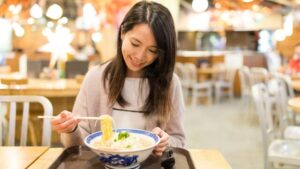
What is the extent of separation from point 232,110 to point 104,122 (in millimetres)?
6443

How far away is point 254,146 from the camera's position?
4621mm

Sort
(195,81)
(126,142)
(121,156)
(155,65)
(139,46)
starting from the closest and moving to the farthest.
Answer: (121,156), (126,142), (139,46), (155,65), (195,81)

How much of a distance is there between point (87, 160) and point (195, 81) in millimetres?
7073

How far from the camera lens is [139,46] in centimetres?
147

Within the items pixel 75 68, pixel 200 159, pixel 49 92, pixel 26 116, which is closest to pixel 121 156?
pixel 200 159

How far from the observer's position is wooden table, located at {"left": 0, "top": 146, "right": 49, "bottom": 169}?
1299 mm

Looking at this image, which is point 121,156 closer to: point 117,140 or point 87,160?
point 117,140

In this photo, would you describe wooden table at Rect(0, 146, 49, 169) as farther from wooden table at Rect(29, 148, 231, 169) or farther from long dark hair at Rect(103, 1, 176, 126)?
long dark hair at Rect(103, 1, 176, 126)

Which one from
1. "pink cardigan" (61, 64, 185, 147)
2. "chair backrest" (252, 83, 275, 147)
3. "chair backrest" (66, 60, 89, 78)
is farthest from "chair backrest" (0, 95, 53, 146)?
"chair backrest" (66, 60, 89, 78)

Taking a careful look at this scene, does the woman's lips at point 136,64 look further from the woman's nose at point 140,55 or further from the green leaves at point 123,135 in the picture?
the green leaves at point 123,135

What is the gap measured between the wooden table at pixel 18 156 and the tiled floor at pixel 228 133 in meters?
2.73

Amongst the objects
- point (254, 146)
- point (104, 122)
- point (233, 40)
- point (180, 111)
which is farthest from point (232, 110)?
A: point (233, 40)

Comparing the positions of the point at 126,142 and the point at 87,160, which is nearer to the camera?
the point at 126,142

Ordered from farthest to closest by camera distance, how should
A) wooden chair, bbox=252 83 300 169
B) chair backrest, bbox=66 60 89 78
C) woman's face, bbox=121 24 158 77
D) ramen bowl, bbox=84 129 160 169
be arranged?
1. chair backrest, bbox=66 60 89 78
2. wooden chair, bbox=252 83 300 169
3. woman's face, bbox=121 24 158 77
4. ramen bowl, bbox=84 129 160 169
